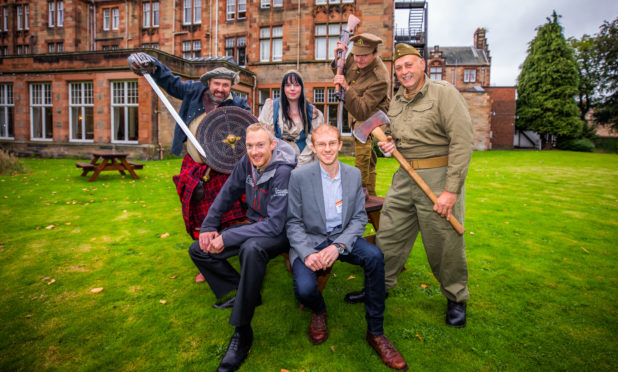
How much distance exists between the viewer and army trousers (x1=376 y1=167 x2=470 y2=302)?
115 inches

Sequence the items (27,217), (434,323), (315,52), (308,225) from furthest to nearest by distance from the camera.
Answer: (315,52) < (27,217) < (434,323) < (308,225)

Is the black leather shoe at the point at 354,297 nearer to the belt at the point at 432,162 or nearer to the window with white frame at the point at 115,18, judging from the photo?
the belt at the point at 432,162

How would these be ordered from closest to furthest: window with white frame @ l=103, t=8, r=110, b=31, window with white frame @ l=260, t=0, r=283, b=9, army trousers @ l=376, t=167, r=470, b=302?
1. army trousers @ l=376, t=167, r=470, b=302
2. window with white frame @ l=260, t=0, r=283, b=9
3. window with white frame @ l=103, t=8, r=110, b=31

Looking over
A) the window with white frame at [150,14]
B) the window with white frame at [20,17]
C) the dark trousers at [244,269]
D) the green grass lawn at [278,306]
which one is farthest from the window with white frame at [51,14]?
the dark trousers at [244,269]

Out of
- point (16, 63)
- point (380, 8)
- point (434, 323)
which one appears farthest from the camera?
point (380, 8)

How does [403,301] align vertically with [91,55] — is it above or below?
below

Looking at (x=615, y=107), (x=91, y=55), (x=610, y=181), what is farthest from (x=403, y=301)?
(x=615, y=107)

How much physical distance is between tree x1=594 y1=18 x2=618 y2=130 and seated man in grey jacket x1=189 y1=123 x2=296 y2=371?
47240 millimetres

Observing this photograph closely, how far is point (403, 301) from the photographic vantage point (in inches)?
136

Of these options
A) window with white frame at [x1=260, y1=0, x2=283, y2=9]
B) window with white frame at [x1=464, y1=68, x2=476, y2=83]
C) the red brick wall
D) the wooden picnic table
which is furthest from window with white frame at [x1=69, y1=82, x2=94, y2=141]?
window with white frame at [x1=464, y1=68, x2=476, y2=83]

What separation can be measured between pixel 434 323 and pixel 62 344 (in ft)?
10.7

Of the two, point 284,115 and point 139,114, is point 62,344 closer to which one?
point 284,115

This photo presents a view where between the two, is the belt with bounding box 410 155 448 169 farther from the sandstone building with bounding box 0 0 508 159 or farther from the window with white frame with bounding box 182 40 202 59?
the window with white frame with bounding box 182 40 202 59

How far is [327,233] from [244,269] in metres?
0.80
